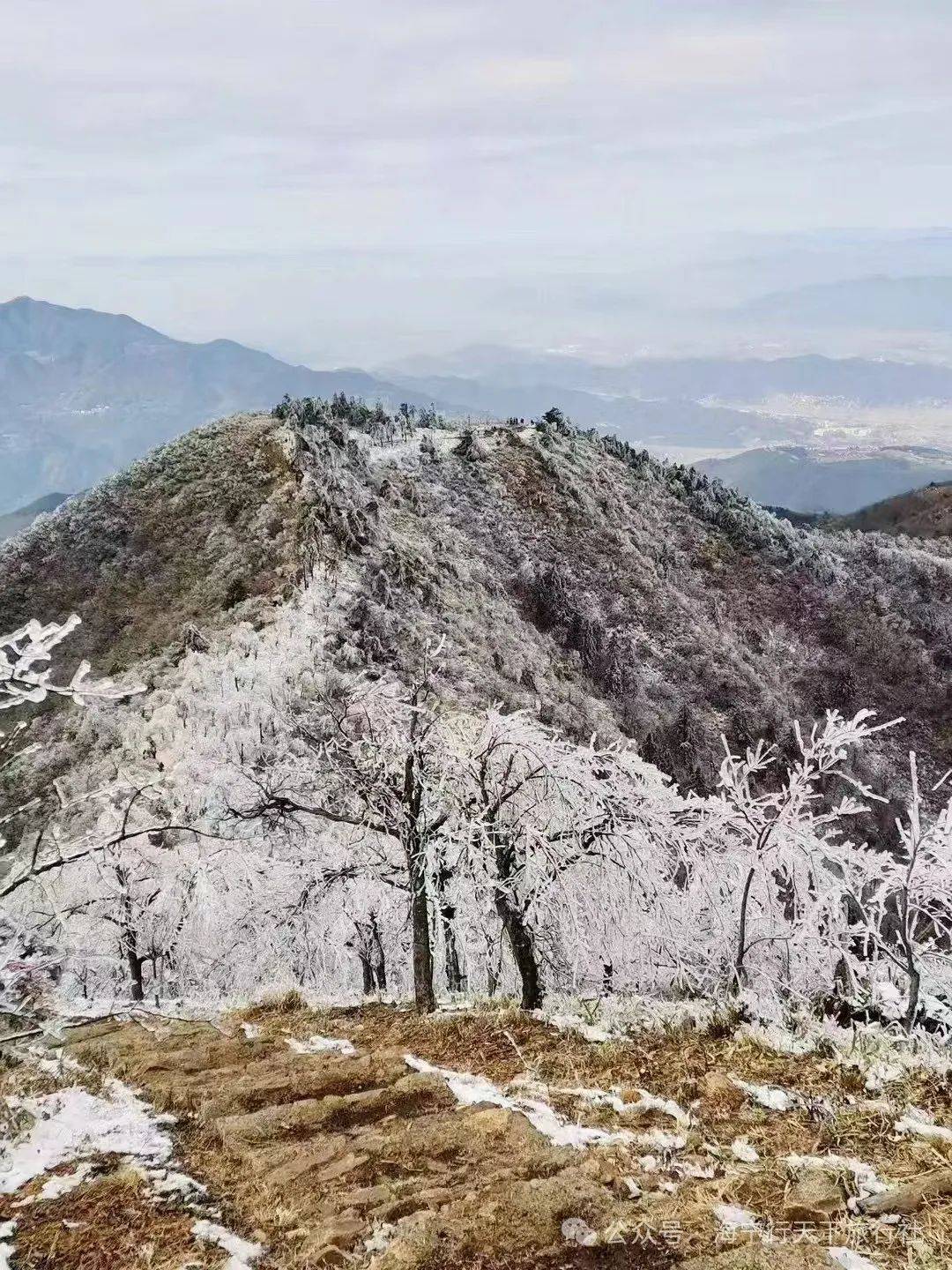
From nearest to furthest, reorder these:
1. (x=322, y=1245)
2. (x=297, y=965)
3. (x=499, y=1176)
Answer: (x=322, y=1245), (x=499, y=1176), (x=297, y=965)

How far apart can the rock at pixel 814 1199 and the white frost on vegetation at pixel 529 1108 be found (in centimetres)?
135

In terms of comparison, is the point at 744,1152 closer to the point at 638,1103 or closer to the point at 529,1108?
the point at 638,1103

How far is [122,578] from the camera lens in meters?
54.4

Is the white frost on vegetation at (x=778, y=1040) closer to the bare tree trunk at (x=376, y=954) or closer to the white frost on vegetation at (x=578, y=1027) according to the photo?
the white frost on vegetation at (x=578, y=1027)

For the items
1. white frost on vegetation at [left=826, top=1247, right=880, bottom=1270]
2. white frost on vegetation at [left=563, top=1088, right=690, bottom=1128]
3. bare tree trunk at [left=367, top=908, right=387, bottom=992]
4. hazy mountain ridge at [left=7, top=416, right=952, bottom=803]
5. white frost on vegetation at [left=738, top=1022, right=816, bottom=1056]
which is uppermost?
hazy mountain ridge at [left=7, top=416, right=952, bottom=803]

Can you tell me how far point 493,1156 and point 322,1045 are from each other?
12.9ft

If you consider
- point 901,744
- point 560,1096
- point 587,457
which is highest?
point 587,457

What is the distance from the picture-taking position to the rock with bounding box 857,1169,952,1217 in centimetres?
543

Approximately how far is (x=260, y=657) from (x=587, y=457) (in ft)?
150

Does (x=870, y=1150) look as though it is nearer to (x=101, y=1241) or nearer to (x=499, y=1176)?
(x=499, y=1176)

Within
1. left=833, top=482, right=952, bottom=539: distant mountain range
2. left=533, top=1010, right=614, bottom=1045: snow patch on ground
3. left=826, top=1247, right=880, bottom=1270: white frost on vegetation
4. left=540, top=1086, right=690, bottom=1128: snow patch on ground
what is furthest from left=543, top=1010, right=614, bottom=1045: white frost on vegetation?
left=833, top=482, right=952, bottom=539: distant mountain range

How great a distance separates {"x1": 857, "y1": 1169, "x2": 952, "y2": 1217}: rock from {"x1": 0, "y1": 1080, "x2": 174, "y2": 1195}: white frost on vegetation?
5.51 m

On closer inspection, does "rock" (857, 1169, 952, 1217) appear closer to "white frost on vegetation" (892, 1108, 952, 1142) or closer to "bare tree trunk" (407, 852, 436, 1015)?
"white frost on vegetation" (892, 1108, 952, 1142)

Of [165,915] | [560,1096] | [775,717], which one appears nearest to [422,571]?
[775,717]
